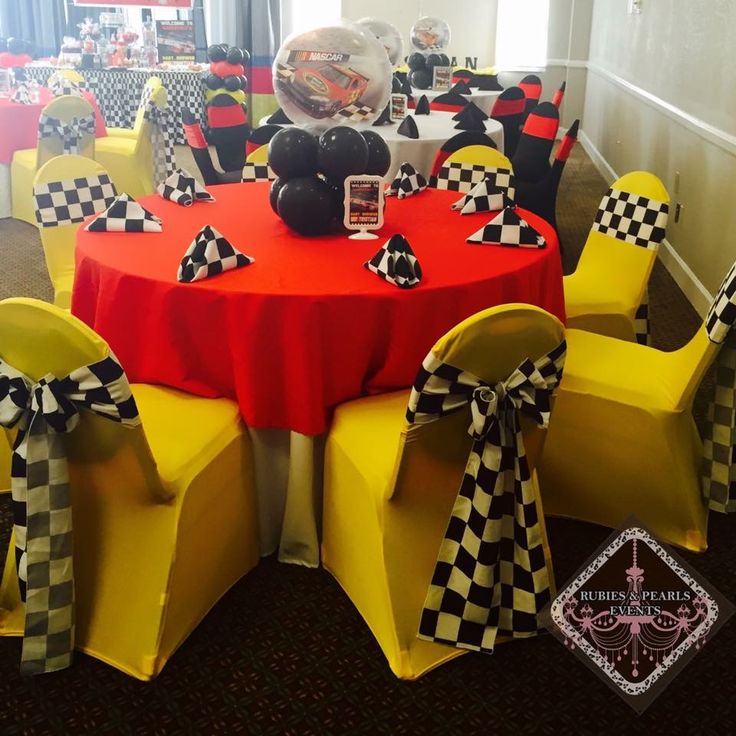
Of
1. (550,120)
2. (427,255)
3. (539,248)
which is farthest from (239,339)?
(550,120)

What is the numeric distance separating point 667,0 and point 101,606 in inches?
186

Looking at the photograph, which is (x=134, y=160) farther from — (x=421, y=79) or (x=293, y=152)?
(x=293, y=152)

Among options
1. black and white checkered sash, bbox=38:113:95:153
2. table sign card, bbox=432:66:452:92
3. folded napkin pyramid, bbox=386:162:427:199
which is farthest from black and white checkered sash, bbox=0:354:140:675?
table sign card, bbox=432:66:452:92

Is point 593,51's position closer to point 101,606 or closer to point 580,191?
point 580,191

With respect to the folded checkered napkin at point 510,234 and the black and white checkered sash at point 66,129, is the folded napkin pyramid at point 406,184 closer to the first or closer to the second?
the folded checkered napkin at point 510,234

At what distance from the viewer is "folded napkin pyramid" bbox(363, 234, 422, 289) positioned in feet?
5.85

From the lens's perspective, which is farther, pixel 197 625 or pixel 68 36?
pixel 68 36

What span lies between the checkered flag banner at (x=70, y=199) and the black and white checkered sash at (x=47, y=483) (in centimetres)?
131

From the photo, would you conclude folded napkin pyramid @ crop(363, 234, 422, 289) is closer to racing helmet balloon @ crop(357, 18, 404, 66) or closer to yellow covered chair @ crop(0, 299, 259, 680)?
yellow covered chair @ crop(0, 299, 259, 680)

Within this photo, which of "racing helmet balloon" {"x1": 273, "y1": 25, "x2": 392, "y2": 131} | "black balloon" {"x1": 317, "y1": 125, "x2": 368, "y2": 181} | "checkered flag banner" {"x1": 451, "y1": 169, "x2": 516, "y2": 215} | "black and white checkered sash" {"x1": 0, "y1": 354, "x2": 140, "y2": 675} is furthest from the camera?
"checkered flag banner" {"x1": 451, "y1": 169, "x2": 516, "y2": 215}

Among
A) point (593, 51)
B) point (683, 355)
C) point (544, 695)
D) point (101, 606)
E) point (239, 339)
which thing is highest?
point (593, 51)

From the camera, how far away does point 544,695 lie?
163 centimetres

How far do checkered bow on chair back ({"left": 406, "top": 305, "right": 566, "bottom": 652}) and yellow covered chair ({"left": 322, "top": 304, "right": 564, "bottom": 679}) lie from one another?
0.7 inches

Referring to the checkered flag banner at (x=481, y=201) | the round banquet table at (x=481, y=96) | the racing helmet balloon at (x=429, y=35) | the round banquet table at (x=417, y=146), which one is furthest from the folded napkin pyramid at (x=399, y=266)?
the racing helmet balloon at (x=429, y=35)
